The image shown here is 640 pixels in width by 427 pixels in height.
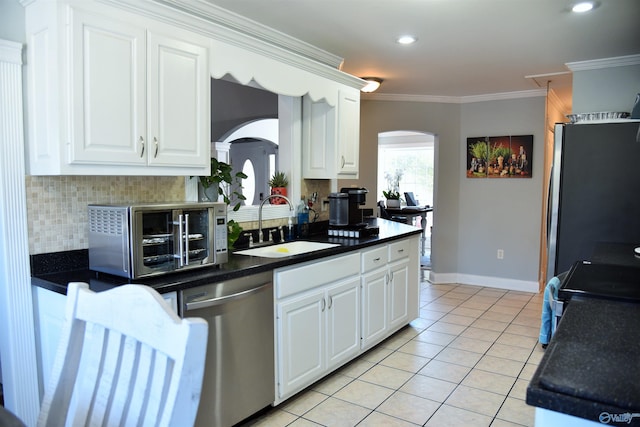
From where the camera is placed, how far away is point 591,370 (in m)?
1.01

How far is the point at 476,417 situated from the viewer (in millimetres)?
2539

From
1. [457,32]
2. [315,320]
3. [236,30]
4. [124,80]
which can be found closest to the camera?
[124,80]

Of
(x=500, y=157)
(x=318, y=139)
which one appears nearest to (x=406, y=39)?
A: (x=318, y=139)

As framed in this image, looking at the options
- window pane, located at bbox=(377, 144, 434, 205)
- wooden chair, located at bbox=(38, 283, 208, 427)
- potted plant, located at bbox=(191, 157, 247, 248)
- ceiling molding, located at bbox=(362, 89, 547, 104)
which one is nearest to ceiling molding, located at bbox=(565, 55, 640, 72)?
ceiling molding, located at bbox=(362, 89, 547, 104)

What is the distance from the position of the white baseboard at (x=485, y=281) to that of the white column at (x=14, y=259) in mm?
4597

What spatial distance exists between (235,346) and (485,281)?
4.22m

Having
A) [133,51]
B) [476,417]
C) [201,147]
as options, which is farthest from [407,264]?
[133,51]

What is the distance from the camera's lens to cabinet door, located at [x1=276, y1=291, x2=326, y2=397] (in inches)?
101

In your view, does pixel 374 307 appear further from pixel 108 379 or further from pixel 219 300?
pixel 108 379

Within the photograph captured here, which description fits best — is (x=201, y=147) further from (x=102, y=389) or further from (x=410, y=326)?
(x=410, y=326)

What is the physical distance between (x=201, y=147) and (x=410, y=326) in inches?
101

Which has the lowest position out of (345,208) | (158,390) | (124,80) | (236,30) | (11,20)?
(158,390)

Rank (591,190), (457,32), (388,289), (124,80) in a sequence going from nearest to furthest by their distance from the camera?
1. (124,80)
2. (457,32)
3. (591,190)
4. (388,289)

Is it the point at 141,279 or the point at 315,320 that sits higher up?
the point at 141,279
